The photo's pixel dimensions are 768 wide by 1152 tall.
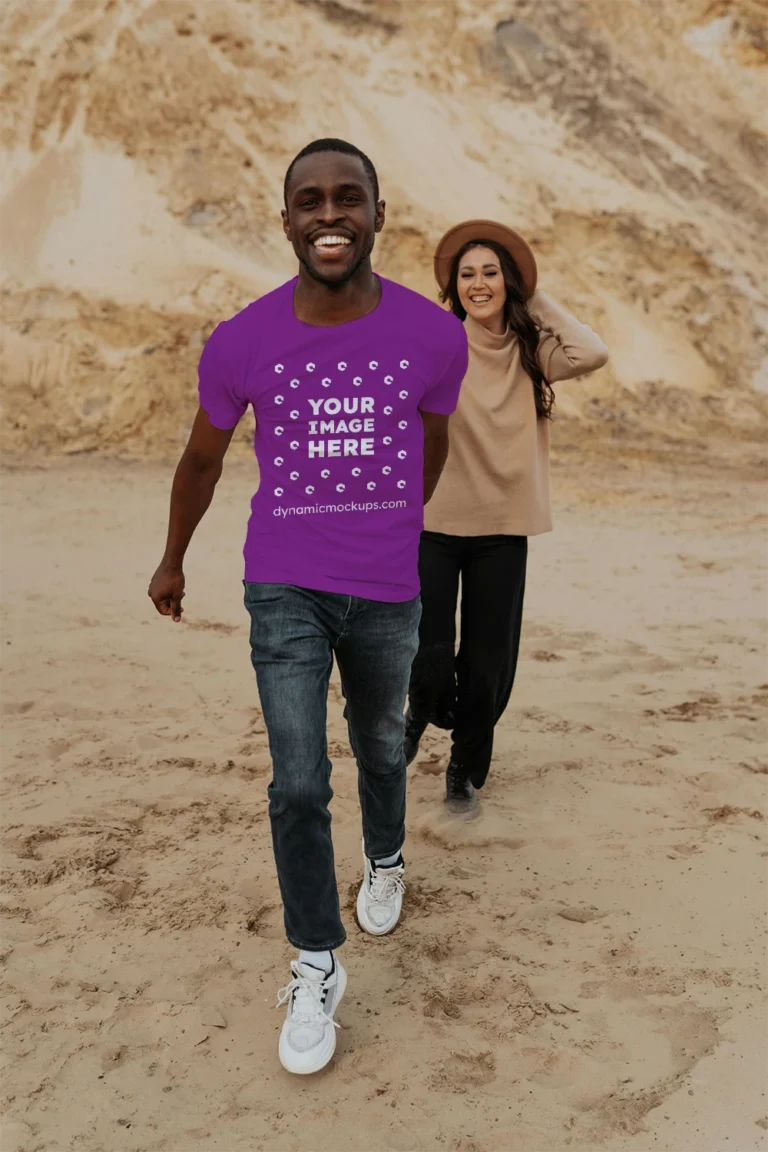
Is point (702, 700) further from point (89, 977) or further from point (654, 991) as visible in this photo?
point (89, 977)

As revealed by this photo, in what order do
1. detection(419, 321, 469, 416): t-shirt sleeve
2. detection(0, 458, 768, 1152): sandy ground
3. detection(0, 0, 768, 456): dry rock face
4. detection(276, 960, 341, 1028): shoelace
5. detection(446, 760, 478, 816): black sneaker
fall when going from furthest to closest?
detection(0, 0, 768, 456): dry rock face, detection(446, 760, 478, 816): black sneaker, detection(419, 321, 469, 416): t-shirt sleeve, detection(276, 960, 341, 1028): shoelace, detection(0, 458, 768, 1152): sandy ground

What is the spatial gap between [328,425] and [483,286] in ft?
4.54

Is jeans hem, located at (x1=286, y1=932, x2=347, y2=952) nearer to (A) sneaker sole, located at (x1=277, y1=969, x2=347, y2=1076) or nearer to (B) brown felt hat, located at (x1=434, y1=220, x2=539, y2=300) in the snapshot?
(A) sneaker sole, located at (x1=277, y1=969, x2=347, y2=1076)

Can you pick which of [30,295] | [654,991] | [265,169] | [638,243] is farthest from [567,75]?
[654,991]

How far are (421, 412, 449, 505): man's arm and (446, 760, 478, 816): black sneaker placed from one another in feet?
3.93

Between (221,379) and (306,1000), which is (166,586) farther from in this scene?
(306,1000)

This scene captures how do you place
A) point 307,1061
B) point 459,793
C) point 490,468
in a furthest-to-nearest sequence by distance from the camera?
1. point 459,793
2. point 490,468
3. point 307,1061

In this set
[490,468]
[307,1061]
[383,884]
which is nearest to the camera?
[307,1061]

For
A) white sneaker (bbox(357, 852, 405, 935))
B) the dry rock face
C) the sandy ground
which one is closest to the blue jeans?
the sandy ground

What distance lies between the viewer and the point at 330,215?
8.48 feet

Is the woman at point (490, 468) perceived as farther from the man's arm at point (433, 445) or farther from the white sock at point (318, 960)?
the white sock at point (318, 960)

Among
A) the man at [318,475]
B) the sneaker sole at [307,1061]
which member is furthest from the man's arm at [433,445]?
the sneaker sole at [307,1061]

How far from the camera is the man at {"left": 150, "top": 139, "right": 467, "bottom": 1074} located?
101 inches

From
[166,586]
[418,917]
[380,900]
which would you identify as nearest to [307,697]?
[166,586]
